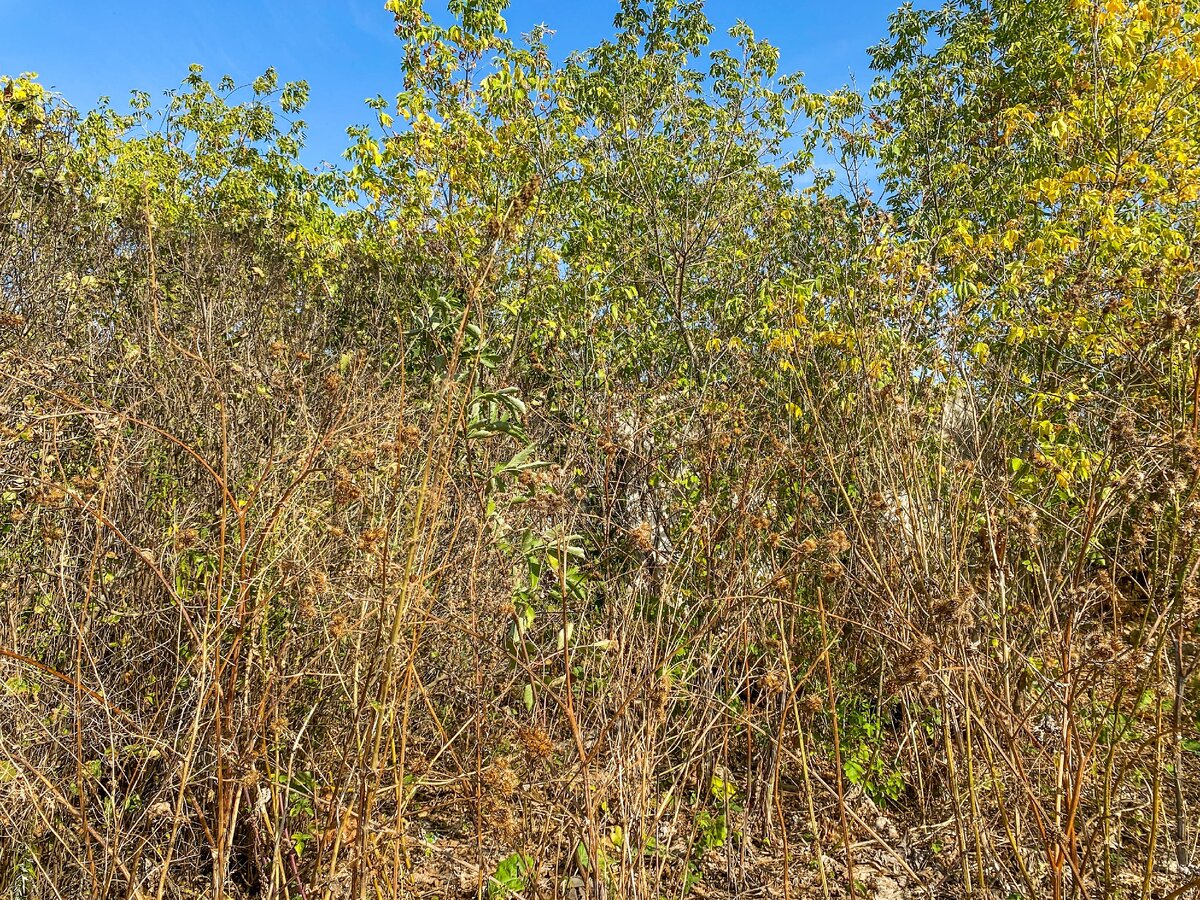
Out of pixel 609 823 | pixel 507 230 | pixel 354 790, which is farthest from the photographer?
pixel 609 823

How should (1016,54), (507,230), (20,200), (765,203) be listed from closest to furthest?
1. (507,230)
2. (20,200)
3. (1016,54)
4. (765,203)

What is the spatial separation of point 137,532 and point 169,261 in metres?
3.97

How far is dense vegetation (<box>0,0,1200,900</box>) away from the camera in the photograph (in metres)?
1.91

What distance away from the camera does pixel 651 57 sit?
6.01m

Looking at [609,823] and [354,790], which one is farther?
[609,823]

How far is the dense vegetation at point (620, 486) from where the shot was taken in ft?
6.27

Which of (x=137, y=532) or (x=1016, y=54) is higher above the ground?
(x=1016, y=54)

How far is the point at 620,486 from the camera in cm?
451

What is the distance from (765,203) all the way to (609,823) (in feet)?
17.1

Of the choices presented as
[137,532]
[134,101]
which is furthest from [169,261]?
[137,532]

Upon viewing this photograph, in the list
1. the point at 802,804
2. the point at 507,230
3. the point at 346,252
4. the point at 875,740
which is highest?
the point at 346,252

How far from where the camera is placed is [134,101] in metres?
8.23

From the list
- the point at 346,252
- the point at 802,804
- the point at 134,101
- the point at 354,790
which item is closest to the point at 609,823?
→ the point at 354,790

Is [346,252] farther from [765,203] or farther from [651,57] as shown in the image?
[765,203]
